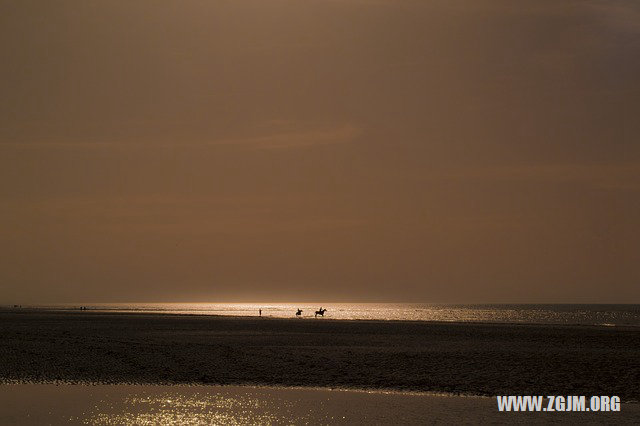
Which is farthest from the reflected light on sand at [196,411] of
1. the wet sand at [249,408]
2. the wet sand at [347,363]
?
the wet sand at [347,363]

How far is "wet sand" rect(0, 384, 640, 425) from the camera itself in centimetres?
2666

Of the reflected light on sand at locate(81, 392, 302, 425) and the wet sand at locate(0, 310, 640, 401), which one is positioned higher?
the wet sand at locate(0, 310, 640, 401)

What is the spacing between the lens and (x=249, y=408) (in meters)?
29.1

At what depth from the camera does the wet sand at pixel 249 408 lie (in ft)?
87.5

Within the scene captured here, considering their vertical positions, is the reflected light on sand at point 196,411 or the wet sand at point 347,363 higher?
the wet sand at point 347,363

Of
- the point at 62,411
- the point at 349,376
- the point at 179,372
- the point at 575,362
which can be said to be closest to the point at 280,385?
the point at 349,376

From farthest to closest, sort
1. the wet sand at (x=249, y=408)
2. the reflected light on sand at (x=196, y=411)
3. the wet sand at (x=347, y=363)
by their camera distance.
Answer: the wet sand at (x=347, y=363) → the wet sand at (x=249, y=408) → the reflected light on sand at (x=196, y=411)

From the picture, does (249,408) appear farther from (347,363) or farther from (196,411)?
(347,363)

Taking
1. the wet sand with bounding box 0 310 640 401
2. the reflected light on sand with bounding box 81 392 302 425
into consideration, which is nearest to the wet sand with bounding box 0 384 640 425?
the reflected light on sand with bounding box 81 392 302 425

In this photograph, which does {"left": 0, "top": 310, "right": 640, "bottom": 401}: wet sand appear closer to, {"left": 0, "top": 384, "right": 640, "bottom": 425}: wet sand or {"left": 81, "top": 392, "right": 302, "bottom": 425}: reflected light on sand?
{"left": 0, "top": 384, "right": 640, "bottom": 425}: wet sand

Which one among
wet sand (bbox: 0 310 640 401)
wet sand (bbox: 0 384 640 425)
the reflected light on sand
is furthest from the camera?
wet sand (bbox: 0 310 640 401)

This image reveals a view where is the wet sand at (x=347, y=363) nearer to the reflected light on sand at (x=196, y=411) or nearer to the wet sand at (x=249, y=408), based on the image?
the wet sand at (x=249, y=408)

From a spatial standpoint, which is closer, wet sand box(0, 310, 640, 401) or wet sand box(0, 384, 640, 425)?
wet sand box(0, 384, 640, 425)

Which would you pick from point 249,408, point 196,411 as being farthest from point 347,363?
point 196,411
